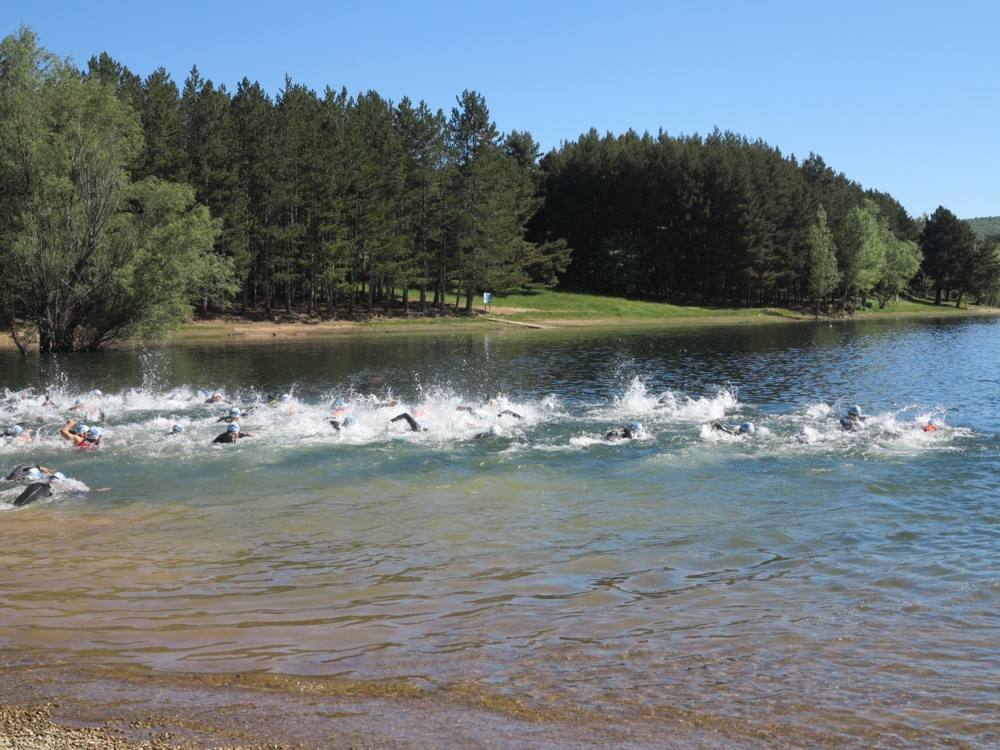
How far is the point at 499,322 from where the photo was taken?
284ft

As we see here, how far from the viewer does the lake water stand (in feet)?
28.5

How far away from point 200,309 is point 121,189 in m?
22.5

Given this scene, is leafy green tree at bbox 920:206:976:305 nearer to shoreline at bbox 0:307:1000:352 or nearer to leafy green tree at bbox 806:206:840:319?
shoreline at bbox 0:307:1000:352

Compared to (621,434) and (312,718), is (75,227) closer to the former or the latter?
(621,434)

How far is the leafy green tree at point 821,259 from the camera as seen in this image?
10694cm

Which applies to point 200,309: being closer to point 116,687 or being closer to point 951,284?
point 116,687

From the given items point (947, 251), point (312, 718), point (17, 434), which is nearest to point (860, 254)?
point (947, 251)

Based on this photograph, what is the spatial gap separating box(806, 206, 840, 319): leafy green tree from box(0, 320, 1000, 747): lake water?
7914 centimetres

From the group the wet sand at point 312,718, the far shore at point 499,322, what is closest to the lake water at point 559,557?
the wet sand at point 312,718

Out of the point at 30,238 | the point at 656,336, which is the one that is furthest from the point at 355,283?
the point at 30,238

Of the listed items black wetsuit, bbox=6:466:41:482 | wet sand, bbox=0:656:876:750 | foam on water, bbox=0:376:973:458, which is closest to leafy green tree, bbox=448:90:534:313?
foam on water, bbox=0:376:973:458

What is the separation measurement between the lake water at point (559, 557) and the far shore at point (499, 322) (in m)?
39.0

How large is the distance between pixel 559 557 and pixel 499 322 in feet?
242

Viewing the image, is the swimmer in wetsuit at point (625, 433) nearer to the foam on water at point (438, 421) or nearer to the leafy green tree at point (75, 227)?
the foam on water at point (438, 421)
